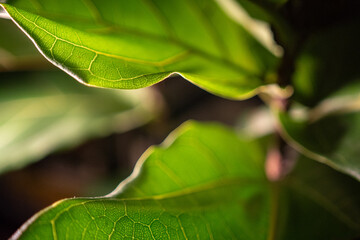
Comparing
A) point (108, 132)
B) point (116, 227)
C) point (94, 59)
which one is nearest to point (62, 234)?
point (116, 227)

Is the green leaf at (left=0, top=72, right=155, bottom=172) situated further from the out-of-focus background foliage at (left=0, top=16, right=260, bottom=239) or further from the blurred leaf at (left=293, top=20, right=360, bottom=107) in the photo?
the blurred leaf at (left=293, top=20, right=360, bottom=107)

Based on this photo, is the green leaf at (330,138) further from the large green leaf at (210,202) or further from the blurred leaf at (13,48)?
the blurred leaf at (13,48)

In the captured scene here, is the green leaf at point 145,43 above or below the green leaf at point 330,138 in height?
above

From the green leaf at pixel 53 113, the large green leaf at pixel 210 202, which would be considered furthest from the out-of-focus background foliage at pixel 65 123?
the large green leaf at pixel 210 202

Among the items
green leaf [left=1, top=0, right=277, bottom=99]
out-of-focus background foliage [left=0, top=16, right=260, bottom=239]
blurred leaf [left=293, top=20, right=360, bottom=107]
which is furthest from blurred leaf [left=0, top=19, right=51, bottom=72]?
blurred leaf [left=293, top=20, right=360, bottom=107]

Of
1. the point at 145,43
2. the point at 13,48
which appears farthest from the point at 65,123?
the point at 145,43
